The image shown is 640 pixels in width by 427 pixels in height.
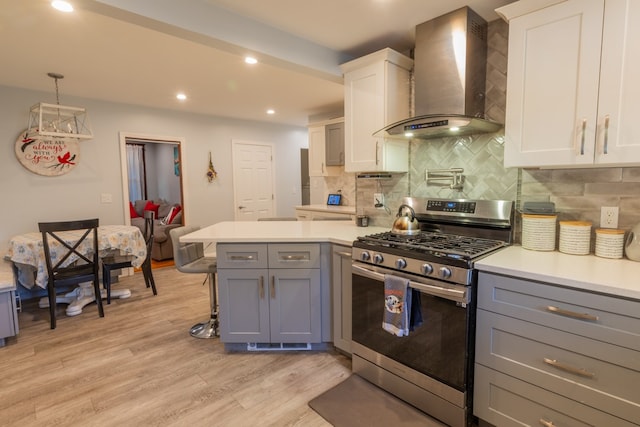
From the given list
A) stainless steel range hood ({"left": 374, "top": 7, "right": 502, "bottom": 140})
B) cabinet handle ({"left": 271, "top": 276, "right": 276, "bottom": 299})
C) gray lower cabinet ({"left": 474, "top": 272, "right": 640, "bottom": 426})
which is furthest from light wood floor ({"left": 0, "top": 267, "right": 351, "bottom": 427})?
stainless steel range hood ({"left": 374, "top": 7, "right": 502, "bottom": 140})

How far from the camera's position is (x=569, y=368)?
4.50 feet

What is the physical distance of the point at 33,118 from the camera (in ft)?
12.4

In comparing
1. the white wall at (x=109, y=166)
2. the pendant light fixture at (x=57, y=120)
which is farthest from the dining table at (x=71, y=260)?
the pendant light fixture at (x=57, y=120)

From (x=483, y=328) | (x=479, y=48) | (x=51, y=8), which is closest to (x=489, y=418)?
(x=483, y=328)

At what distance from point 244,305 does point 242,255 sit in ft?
1.23

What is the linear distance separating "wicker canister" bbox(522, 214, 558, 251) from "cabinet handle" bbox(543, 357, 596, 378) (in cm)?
67

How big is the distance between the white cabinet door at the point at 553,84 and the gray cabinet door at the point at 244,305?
1.79m

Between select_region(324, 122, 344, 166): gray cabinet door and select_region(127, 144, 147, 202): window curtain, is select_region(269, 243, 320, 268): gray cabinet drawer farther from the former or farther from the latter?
select_region(127, 144, 147, 202): window curtain

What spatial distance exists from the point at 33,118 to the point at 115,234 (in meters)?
1.77

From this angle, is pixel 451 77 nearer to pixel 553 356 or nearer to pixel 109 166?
pixel 553 356

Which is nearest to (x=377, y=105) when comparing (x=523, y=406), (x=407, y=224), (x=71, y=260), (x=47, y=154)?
(x=407, y=224)

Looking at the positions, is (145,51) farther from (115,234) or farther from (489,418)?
(489,418)

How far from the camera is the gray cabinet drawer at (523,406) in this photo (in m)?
1.35

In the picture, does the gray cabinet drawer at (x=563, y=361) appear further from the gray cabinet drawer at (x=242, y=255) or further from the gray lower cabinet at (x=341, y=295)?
the gray cabinet drawer at (x=242, y=255)
